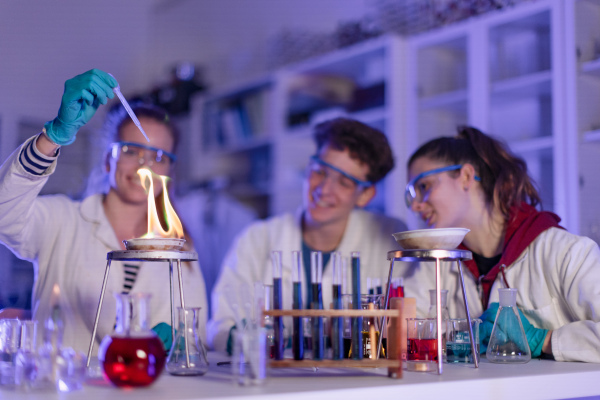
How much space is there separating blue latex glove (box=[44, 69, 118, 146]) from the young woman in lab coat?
302 millimetres

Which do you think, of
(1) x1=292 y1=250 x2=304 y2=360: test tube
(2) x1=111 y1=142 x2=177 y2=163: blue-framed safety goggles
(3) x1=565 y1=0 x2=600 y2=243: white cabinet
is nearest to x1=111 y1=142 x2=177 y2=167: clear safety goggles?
(2) x1=111 y1=142 x2=177 y2=163: blue-framed safety goggles

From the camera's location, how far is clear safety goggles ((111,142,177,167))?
1.94 metres

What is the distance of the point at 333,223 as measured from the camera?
2365mm

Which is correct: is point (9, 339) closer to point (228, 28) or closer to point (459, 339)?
point (459, 339)

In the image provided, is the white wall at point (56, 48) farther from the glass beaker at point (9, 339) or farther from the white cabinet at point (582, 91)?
the white cabinet at point (582, 91)

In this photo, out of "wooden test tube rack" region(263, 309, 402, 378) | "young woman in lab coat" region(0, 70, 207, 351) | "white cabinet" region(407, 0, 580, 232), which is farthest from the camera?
"white cabinet" region(407, 0, 580, 232)

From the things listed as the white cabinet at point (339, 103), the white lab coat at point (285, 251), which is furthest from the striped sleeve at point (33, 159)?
the white cabinet at point (339, 103)

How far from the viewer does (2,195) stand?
1.53 metres

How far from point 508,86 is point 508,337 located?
1.62 meters

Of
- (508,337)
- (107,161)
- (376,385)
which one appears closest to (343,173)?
(107,161)

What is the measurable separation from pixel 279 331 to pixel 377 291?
47 cm

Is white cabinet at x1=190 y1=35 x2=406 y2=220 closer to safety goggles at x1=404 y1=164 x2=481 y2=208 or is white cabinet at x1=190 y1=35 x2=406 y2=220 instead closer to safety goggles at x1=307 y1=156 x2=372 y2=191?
safety goggles at x1=307 y1=156 x2=372 y2=191

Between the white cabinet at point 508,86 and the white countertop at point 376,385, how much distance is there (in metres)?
1.22

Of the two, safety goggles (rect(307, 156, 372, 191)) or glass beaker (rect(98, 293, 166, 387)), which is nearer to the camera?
glass beaker (rect(98, 293, 166, 387))
